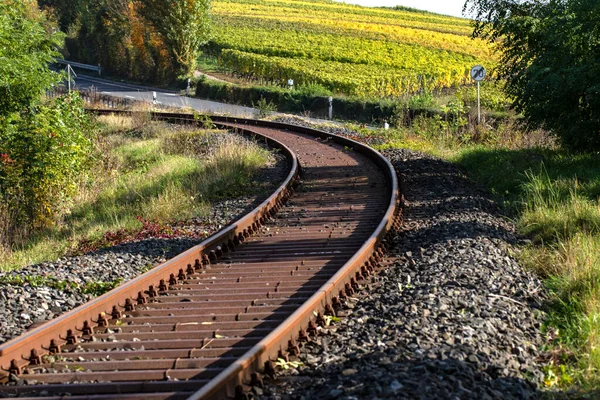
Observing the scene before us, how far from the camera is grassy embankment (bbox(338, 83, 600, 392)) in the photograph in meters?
5.89

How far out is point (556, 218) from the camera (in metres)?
9.82

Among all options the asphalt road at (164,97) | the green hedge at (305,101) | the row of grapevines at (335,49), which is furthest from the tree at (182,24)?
the row of grapevines at (335,49)

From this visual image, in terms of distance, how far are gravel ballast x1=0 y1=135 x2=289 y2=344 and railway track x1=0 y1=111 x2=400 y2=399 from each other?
61 cm

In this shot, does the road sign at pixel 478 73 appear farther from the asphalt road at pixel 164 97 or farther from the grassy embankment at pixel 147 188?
the asphalt road at pixel 164 97

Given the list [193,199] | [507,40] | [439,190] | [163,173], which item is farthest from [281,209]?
[507,40]

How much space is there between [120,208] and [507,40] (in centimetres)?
977

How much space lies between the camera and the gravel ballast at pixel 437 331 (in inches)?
195

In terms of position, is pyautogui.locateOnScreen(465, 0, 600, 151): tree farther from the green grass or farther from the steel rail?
the steel rail

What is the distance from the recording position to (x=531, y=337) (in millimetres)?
6191

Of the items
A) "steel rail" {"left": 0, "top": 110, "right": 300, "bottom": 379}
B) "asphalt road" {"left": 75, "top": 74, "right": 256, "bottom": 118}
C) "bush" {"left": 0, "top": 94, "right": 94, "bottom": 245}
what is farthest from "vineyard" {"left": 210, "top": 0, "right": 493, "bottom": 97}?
"steel rail" {"left": 0, "top": 110, "right": 300, "bottom": 379}

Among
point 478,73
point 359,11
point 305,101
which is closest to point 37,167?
point 478,73

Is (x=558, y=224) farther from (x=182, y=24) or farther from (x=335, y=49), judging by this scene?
(x=335, y=49)

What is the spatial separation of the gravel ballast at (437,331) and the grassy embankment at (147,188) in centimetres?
417

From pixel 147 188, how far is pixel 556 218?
8.32 m
